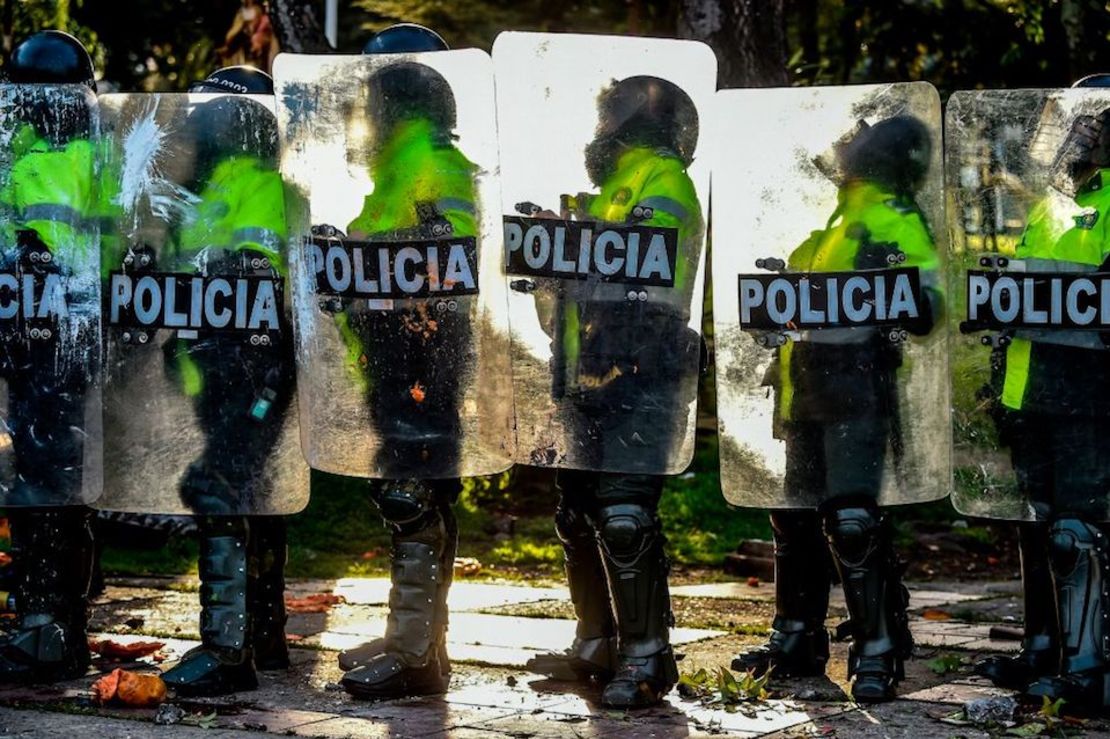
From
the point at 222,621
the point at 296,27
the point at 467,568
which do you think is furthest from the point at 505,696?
the point at 296,27

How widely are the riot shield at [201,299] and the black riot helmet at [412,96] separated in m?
0.37

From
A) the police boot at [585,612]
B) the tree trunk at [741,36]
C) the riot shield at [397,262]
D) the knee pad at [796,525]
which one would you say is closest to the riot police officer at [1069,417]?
Result: the knee pad at [796,525]

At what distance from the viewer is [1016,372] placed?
5.34 m

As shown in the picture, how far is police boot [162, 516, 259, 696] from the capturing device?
17.6ft

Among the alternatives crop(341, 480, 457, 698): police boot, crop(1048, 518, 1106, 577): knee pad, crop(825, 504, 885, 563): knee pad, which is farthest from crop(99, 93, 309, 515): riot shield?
crop(1048, 518, 1106, 577): knee pad

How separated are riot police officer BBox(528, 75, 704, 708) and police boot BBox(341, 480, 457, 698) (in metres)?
0.48

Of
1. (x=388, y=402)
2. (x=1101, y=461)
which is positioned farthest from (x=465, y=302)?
(x=1101, y=461)

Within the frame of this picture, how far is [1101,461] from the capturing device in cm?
528

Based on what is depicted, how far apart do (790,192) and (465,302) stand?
100 centimetres

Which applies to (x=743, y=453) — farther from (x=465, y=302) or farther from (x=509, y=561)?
(x=509, y=561)

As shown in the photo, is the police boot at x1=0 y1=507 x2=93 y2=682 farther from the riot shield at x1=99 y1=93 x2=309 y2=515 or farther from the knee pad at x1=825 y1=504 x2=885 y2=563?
the knee pad at x1=825 y1=504 x2=885 y2=563

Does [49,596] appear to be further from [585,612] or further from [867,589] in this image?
[867,589]

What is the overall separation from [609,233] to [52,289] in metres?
1.70

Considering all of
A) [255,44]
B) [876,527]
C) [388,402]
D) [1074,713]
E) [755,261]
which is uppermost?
[255,44]
